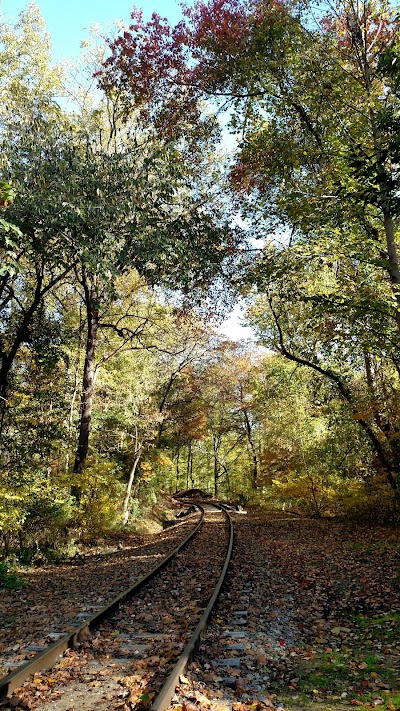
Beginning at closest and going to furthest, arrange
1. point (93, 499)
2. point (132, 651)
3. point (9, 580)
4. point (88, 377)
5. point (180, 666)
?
point (180, 666) < point (132, 651) < point (9, 580) < point (93, 499) < point (88, 377)

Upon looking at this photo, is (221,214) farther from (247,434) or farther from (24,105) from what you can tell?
(247,434)

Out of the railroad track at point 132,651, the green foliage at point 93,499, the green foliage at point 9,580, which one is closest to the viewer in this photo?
the railroad track at point 132,651

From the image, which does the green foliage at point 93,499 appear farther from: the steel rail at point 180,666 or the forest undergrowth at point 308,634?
the steel rail at point 180,666

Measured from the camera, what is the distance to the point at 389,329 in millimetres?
8141

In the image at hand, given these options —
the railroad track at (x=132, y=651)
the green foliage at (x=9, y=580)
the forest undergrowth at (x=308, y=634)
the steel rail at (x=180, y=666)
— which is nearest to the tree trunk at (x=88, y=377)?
the forest undergrowth at (x=308, y=634)

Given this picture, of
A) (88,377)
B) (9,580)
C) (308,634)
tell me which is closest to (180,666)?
(308,634)

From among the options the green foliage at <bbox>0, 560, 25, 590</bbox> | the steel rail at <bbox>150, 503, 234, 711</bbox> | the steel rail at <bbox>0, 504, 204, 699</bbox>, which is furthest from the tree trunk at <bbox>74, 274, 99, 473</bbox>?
the steel rail at <bbox>150, 503, 234, 711</bbox>

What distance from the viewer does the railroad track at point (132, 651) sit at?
3.72 meters

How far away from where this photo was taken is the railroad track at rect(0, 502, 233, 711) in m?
3.72

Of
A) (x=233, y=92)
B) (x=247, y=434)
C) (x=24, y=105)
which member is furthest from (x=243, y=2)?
(x=247, y=434)

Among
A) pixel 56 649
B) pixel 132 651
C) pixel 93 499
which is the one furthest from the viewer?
pixel 93 499

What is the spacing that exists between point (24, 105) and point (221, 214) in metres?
5.39

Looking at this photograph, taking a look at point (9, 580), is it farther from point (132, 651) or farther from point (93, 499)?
point (93, 499)

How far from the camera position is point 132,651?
480cm
